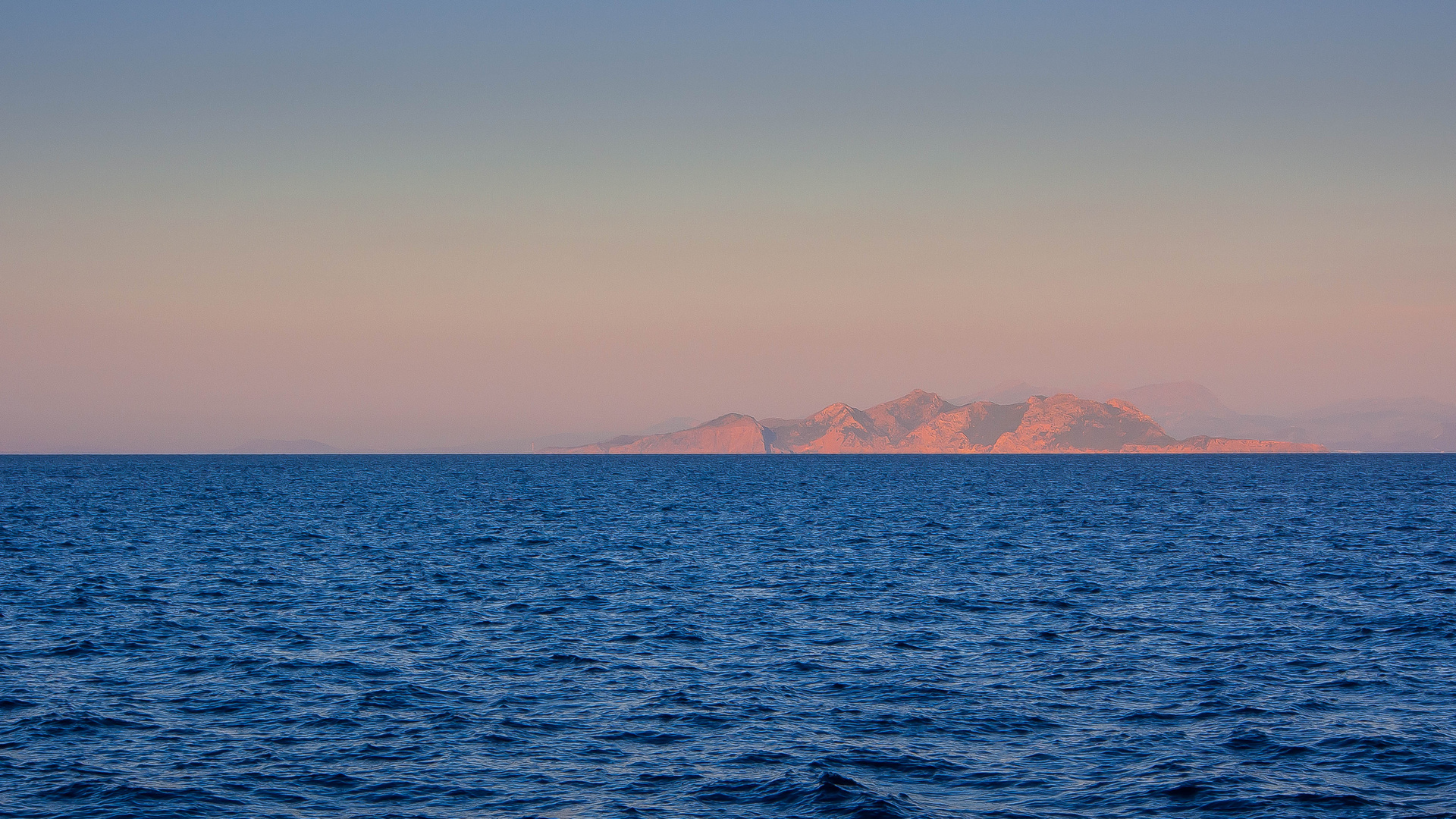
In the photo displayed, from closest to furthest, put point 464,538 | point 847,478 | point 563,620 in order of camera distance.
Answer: point 563,620 < point 464,538 < point 847,478

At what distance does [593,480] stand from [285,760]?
15012 centimetres

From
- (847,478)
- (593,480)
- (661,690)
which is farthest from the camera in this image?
(847,478)

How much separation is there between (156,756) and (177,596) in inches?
815

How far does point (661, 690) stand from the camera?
24594 millimetres

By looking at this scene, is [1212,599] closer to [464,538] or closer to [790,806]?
[790,806]

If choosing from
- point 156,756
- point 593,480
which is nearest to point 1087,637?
point 156,756

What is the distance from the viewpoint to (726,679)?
25.8 metres

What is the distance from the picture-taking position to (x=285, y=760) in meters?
19.3

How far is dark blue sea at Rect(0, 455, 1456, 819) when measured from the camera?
1786 cm

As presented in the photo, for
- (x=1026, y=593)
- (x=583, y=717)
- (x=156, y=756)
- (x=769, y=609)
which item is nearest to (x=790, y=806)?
(x=583, y=717)

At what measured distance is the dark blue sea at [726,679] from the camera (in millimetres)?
17859

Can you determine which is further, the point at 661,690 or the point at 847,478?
the point at 847,478

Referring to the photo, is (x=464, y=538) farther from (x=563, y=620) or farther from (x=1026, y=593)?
(x=1026, y=593)

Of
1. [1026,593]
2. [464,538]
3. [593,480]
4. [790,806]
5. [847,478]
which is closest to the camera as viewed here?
[790,806]
